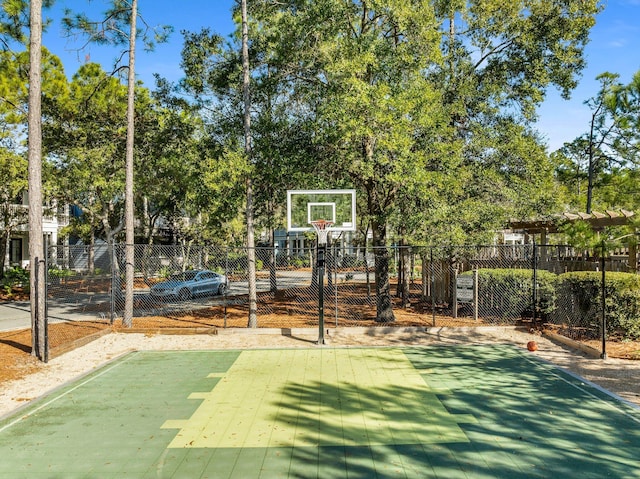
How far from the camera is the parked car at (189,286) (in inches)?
768

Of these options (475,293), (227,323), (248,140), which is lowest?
(227,323)

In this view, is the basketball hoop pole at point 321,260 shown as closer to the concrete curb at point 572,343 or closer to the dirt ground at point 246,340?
the dirt ground at point 246,340

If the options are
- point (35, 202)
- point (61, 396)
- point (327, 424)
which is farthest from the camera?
point (35, 202)

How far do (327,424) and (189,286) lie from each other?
14920 mm

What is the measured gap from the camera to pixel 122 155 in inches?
825

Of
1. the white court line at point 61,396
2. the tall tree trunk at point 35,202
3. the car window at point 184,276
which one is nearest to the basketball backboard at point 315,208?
the white court line at point 61,396

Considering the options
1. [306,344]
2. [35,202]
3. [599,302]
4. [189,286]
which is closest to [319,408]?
[306,344]

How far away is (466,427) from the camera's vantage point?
6078 millimetres

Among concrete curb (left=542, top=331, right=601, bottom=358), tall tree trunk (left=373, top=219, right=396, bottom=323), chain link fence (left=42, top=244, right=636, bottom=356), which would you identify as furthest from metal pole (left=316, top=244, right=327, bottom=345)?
concrete curb (left=542, top=331, right=601, bottom=358)

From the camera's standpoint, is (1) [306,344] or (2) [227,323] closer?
(1) [306,344]

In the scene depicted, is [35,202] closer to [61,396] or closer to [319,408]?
[61,396]

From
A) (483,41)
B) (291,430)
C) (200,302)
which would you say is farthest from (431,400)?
(200,302)

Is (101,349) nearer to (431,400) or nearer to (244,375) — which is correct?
(244,375)

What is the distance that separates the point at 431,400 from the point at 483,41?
11.6 m
